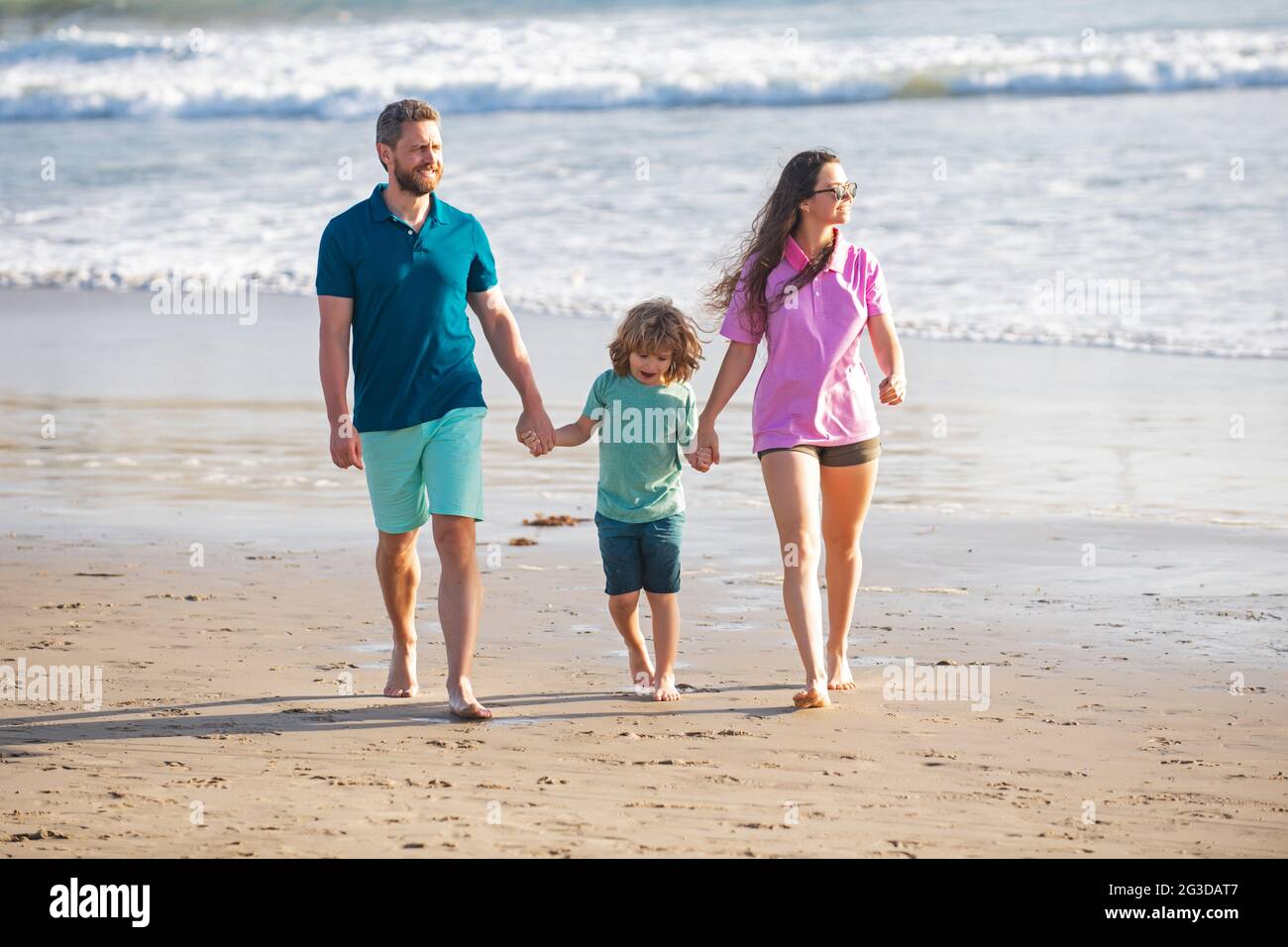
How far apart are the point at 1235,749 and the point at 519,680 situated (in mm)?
2243

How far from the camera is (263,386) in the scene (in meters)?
11.0

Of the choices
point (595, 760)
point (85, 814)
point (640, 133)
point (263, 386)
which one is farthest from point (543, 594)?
point (640, 133)

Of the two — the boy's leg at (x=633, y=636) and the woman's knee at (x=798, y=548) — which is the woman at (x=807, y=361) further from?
the boy's leg at (x=633, y=636)

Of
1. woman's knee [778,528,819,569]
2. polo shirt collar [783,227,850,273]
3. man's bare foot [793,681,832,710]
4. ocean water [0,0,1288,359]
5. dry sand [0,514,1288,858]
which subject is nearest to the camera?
dry sand [0,514,1288,858]

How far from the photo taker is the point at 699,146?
72.0 feet

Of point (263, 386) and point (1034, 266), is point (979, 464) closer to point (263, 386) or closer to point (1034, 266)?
point (263, 386)

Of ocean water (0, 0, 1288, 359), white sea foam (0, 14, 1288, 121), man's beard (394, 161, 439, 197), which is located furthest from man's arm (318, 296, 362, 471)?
white sea foam (0, 14, 1288, 121)

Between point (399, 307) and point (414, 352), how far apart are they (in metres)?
0.14

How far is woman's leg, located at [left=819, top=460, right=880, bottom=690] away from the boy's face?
2.05ft

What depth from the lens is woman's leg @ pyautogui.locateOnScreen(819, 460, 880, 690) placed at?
5.39 m

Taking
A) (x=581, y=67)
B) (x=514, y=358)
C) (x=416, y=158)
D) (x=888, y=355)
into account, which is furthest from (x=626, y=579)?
(x=581, y=67)

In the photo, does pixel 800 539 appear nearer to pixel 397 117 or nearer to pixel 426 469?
pixel 426 469

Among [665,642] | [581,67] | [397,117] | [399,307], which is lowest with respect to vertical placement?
[665,642]

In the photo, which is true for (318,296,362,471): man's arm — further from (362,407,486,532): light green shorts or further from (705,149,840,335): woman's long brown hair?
(705,149,840,335): woman's long brown hair
